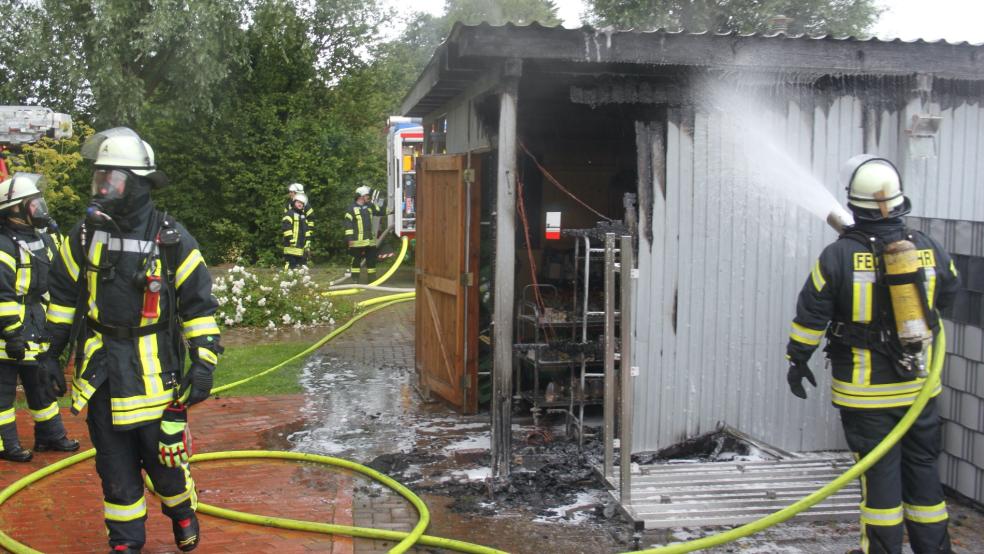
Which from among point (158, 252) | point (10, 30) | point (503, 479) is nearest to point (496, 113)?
point (503, 479)

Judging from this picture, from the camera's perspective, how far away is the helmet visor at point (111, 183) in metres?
4.36

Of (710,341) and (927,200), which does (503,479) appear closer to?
(710,341)

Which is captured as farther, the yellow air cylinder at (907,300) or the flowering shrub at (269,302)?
the flowering shrub at (269,302)

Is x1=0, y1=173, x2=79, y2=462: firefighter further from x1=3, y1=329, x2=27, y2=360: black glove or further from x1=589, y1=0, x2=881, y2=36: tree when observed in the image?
x1=589, y1=0, x2=881, y2=36: tree

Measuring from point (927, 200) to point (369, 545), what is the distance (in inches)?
184

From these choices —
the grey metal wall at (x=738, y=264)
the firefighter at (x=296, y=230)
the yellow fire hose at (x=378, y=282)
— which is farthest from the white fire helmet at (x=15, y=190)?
the firefighter at (x=296, y=230)

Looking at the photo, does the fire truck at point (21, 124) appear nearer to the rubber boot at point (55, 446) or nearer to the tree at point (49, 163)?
the tree at point (49, 163)

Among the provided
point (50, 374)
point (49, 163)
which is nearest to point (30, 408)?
point (50, 374)

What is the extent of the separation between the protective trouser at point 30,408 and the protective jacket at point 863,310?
504 cm

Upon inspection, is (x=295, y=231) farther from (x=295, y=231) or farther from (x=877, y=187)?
(x=877, y=187)

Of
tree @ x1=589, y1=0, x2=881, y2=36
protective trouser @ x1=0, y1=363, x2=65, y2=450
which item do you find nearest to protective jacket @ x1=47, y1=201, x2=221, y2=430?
protective trouser @ x1=0, y1=363, x2=65, y2=450

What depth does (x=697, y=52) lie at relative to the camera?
235 inches

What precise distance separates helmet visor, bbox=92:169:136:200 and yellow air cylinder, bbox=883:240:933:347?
151 inches

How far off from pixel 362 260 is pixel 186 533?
1267 cm
